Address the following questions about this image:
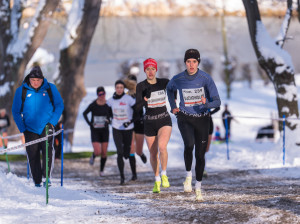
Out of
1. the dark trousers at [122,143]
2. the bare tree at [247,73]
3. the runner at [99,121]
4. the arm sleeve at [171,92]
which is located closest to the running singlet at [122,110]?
the dark trousers at [122,143]

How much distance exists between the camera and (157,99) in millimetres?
9883

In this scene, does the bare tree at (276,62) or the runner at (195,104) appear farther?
the bare tree at (276,62)

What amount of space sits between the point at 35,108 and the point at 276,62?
9.00m

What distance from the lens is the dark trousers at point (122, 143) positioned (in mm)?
11953

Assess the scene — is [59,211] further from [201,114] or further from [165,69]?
[165,69]

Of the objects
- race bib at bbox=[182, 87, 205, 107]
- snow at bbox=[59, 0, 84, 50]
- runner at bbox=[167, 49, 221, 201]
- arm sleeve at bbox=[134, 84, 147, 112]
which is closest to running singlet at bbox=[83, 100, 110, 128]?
arm sleeve at bbox=[134, 84, 147, 112]

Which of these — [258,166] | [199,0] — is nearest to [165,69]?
[199,0]

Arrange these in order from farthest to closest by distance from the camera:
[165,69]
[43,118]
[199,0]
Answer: [165,69], [199,0], [43,118]

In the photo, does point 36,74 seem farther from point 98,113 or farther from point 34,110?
point 98,113

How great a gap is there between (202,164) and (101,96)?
606 centimetres

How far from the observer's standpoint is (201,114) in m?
8.56

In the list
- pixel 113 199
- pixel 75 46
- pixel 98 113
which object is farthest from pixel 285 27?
pixel 113 199

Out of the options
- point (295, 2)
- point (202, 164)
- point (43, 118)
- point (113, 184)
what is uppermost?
point (295, 2)

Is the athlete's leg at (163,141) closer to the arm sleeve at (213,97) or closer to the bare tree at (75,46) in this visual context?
the arm sleeve at (213,97)
